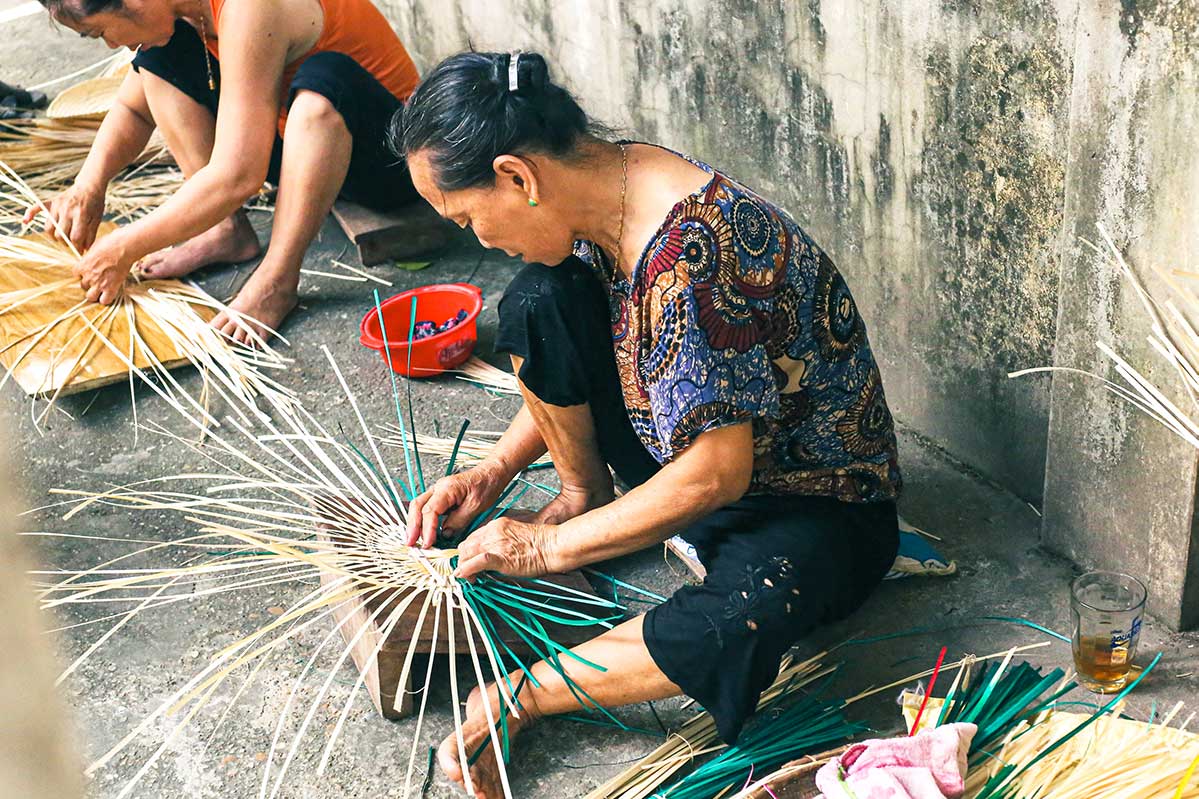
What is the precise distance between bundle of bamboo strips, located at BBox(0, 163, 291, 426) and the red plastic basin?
28 cm

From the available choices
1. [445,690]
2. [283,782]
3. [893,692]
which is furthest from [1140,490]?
[283,782]

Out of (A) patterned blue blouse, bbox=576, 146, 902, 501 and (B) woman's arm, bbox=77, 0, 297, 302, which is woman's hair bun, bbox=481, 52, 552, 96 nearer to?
(A) patterned blue blouse, bbox=576, 146, 902, 501

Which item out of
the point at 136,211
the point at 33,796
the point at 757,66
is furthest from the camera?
the point at 136,211

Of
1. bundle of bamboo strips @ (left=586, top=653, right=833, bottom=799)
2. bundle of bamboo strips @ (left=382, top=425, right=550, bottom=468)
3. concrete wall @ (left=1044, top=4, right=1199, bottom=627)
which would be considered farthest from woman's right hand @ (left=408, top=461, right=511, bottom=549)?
concrete wall @ (left=1044, top=4, right=1199, bottom=627)

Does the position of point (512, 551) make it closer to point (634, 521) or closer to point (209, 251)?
point (634, 521)

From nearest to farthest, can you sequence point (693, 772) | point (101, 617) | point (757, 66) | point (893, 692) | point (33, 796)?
point (33, 796) < point (693, 772) < point (893, 692) < point (101, 617) < point (757, 66)

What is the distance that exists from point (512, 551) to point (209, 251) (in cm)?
211

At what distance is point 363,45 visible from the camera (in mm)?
3523

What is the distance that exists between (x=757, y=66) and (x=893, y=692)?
1.40 metres

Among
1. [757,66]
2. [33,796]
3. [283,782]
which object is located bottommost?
[283,782]

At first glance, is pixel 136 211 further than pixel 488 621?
Yes

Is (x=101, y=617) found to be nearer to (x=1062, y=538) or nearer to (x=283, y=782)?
(x=283, y=782)

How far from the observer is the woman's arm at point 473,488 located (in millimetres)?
2363

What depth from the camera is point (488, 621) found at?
7.20ft
